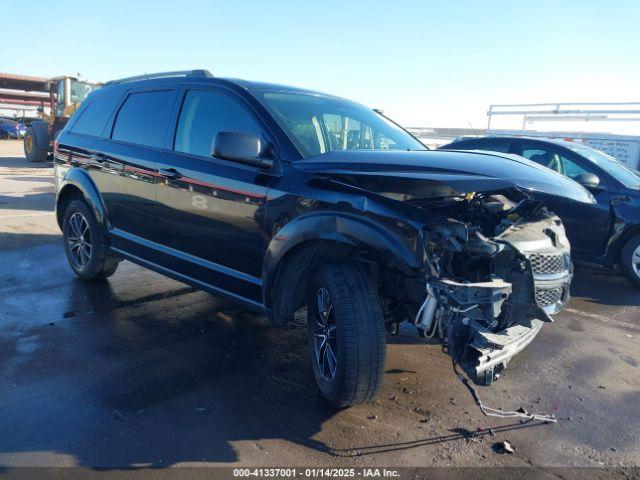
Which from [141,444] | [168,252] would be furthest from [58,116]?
[141,444]

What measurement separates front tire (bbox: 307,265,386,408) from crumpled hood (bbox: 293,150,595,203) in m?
0.63

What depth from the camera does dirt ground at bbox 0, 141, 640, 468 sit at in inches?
109

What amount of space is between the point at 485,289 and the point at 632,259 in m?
4.70

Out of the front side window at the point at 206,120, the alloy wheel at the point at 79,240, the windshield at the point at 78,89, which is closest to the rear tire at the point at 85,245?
the alloy wheel at the point at 79,240

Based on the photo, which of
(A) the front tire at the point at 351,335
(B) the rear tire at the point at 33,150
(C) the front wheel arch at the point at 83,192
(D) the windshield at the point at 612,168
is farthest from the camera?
(B) the rear tire at the point at 33,150

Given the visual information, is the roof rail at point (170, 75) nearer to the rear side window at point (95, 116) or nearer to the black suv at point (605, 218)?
the rear side window at point (95, 116)

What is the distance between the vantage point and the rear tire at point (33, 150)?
19062mm

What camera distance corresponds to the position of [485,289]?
2646mm

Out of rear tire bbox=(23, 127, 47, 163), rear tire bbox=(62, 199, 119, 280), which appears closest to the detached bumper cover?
rear tire bbox=(62, 199, 119, 280)

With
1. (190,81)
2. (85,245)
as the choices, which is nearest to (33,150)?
(85,245)

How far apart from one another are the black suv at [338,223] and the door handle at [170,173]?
0.08 ft

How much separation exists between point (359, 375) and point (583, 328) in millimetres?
A: 3011

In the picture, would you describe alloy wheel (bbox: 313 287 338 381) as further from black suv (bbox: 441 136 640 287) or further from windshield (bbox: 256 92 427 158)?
black suv (bbox: 441 136 640 287)

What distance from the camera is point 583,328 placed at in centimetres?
490
